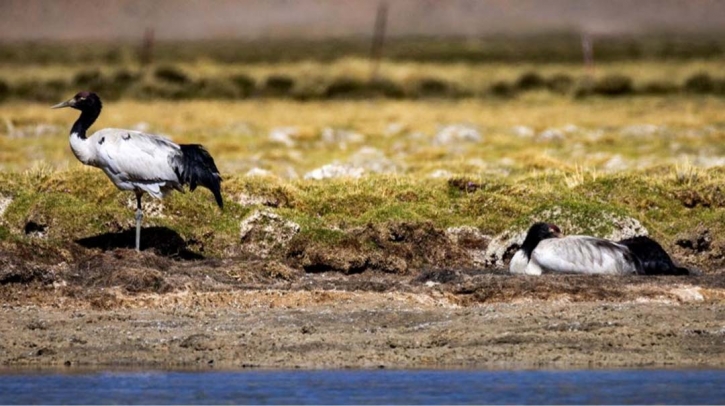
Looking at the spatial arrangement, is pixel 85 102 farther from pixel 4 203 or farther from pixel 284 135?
pixel 284 135

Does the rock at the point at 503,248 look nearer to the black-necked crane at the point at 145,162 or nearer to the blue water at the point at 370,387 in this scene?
the black-necked crane at the point at 145,162

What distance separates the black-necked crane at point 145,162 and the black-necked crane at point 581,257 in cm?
364

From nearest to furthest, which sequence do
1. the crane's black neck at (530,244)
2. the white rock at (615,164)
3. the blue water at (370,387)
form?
the blue water at (370,387) → the crane's black neck at (530,244) → the white rock at (615,164)

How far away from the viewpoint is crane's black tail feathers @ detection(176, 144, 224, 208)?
52.1 feet

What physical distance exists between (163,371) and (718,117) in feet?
85.2

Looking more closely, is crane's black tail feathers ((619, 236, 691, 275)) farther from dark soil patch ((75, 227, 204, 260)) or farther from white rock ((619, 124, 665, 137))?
white rock ((619, 124, 665, 137))

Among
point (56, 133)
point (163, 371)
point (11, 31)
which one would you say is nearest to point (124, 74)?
point (56, 133)

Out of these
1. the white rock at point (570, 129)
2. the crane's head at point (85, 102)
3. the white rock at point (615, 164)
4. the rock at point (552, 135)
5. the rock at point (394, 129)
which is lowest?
the white rock at point (615, 164)

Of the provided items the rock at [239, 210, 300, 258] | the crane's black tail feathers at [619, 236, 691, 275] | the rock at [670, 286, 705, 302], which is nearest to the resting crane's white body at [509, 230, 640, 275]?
the crane's black tail feathers at [619, 236, 691, 275]

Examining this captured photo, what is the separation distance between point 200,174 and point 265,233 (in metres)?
1.08

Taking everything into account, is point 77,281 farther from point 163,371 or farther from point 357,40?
point 357,40

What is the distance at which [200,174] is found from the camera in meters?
15.9

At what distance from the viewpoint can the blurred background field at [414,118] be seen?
1784 cm

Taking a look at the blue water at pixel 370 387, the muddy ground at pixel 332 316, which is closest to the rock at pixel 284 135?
the muddy ground at pixel 332 316
